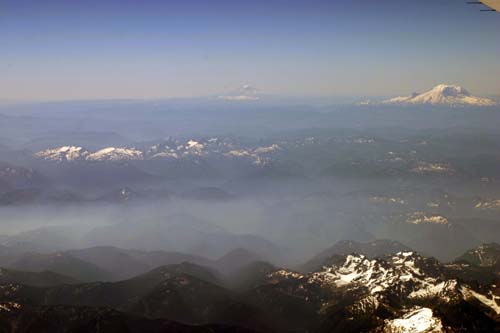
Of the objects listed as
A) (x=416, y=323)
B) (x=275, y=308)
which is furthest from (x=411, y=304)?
(x=275, y=308)

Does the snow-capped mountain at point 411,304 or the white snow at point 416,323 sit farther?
the snow-capped mountain at point 411,304

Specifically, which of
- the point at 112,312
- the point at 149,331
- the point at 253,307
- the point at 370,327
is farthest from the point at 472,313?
the point at 112,312

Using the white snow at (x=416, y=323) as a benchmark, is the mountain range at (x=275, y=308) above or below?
below

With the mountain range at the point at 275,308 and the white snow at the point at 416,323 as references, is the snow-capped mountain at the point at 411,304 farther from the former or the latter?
the mountain range at the point at 275,308

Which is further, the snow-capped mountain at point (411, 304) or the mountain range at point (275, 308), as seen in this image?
the mountain range at point (275, 308)

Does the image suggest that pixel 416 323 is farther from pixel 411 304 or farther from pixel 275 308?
pixel 275 308

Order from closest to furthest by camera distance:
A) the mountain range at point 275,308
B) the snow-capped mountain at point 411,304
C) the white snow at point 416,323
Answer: the white snow at point 416,323 < the snow-capped mountain at point 411,304 < the mountain range at point 275,308

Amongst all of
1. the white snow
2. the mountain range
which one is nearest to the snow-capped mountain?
the white snow

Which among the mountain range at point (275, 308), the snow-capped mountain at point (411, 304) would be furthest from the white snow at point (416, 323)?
the mountain range at point (275, 308)

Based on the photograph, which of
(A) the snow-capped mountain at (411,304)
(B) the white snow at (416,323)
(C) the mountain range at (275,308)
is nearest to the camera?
(B) the white snow at (416,323)

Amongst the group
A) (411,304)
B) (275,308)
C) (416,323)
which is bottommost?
(275,308)

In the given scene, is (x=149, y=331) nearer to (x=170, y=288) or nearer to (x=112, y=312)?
(x=112, y=312)
